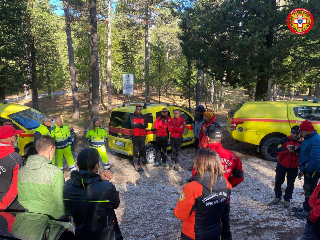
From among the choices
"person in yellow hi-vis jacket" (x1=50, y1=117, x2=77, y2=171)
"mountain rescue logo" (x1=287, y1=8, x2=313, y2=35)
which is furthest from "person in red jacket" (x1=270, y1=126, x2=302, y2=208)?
"mountain rescue logo" (x1=287, y1=8, x2=313, y2=35)

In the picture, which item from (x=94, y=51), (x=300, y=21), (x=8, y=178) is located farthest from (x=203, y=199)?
(x=300, y=21)

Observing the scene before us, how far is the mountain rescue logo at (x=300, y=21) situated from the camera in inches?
369

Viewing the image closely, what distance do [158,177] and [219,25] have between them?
7.17 m

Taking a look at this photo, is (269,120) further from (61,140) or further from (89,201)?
(89,201)

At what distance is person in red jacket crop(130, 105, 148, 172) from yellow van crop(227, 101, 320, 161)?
306cm

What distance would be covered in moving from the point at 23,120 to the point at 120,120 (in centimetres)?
298

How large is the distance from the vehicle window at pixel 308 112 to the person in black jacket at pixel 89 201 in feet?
24.1

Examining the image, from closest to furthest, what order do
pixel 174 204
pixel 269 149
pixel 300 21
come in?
1. pixel 174 204
2. pixel 269 149
3. pixel 300 21

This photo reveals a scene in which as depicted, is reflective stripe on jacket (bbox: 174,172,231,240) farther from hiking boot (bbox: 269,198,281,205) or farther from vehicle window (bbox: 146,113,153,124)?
vehicle window (bbox: 146,113,153,124)

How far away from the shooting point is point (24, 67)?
53.4 feet

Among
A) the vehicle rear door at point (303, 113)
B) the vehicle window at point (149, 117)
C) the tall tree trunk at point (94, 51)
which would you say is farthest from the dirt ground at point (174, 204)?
the tall tree trunk at point (94, 51)

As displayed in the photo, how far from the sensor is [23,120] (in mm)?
7500

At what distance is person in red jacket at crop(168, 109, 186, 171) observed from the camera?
275 inches

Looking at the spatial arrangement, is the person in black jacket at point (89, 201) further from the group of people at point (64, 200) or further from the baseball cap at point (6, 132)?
the baseball cap at point (6, 132)
